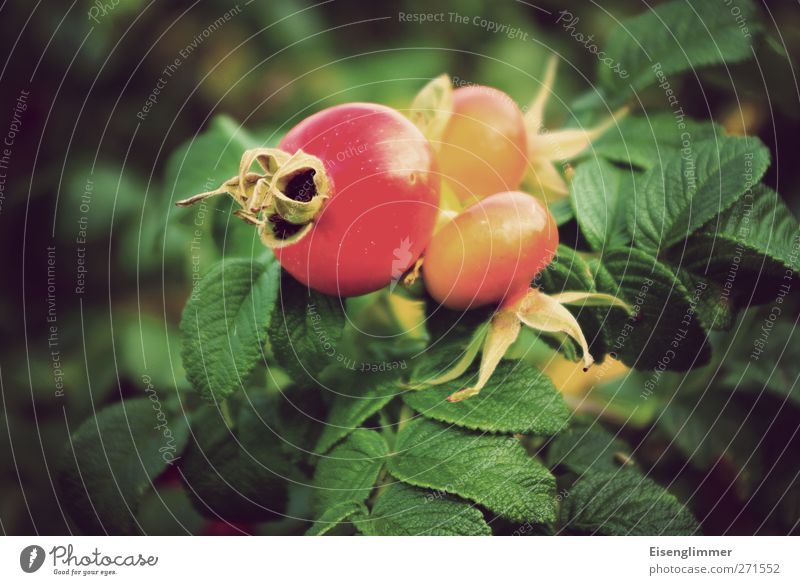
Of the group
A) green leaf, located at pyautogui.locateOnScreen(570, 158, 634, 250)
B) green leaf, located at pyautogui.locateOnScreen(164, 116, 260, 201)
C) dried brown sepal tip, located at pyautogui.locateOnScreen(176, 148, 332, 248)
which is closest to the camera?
dried brown sepal tip, located at pyautogui.locateOnScreen(176, 148, 332, 248)

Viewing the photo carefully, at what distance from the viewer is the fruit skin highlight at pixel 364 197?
461 millimetres

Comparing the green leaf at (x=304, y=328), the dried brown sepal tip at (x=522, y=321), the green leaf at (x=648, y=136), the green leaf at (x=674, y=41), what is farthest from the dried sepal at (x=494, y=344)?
the green leaf at (x=674, y=41)

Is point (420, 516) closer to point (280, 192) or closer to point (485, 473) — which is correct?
point (485, 473)

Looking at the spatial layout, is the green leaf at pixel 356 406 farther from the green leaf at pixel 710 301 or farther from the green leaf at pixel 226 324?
the green leaf at pixel 710 301

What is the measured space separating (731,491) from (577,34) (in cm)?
57

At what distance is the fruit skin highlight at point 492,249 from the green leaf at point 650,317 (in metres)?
0.08

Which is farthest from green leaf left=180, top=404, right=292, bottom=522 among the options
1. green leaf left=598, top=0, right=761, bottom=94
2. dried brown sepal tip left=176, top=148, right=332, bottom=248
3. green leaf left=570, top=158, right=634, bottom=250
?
green leaf left=598, top=0, right=761, bottom=94

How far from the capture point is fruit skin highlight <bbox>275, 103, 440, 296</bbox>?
46 centimetres

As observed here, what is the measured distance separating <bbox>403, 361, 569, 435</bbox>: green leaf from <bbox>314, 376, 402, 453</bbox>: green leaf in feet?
0.07

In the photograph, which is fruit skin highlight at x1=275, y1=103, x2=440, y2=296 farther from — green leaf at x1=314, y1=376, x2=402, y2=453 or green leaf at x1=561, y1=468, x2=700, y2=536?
green leaf at x1=561, y1=468, x2=700, y2=536
